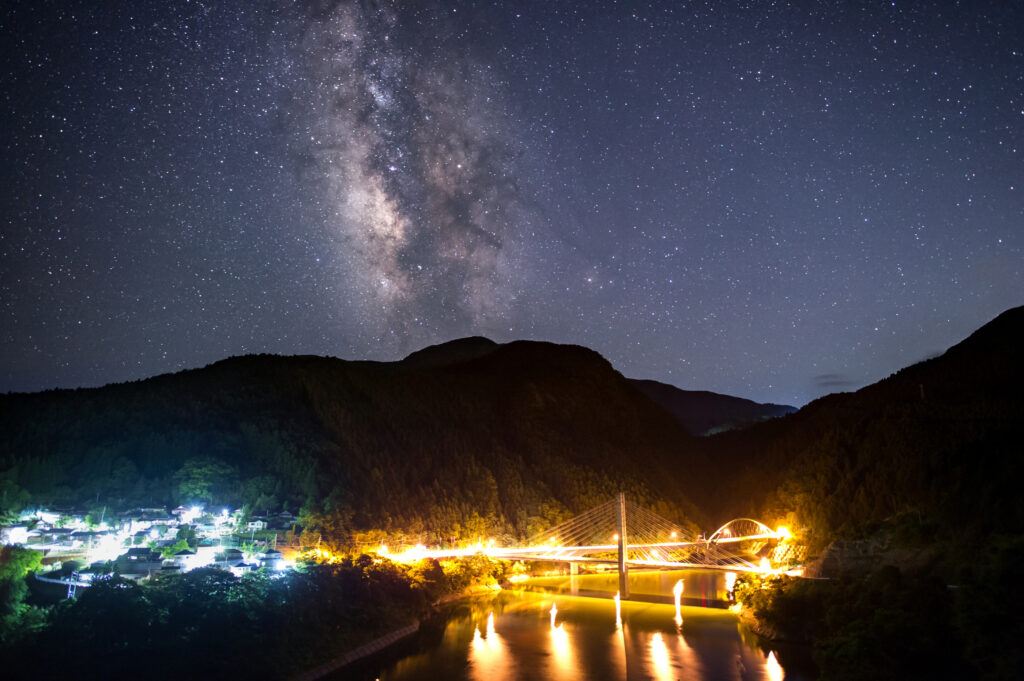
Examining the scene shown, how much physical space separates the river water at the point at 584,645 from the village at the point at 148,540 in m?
10.3

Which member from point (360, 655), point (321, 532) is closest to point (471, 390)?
point (321, 532)

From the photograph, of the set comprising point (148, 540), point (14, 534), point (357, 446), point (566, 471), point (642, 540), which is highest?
point (357, 446)

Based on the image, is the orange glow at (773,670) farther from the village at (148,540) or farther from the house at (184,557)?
the house at (184,557)

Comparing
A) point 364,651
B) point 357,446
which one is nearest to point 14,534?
point 364,651

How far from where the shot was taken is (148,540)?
4403 cm

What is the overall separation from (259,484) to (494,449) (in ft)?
126

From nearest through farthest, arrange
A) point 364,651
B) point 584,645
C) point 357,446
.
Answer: point 364,651
point 584,645
point 357,446

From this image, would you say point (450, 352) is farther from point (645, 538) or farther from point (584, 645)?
point (584, 645)

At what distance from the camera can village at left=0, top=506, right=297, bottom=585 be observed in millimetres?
33625

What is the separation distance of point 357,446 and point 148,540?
30415 mm

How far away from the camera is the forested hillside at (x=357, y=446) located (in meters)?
57.2

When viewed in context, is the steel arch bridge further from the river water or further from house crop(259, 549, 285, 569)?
house crop(259, 549, 285, 569)

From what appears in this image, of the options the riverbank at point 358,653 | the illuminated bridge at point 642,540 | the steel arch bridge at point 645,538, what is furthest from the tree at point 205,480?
the steel arch bridge at point 645,538

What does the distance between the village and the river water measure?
33.8 feet
